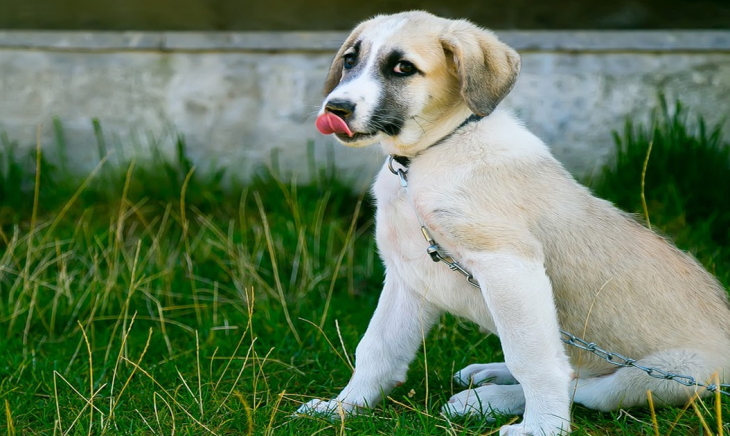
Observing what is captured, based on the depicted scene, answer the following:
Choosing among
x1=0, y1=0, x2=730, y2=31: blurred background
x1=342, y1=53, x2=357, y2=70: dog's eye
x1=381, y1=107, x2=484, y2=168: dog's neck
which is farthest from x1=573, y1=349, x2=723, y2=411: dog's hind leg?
x1=0, y1=0, x2=730, y2=31: blurred background

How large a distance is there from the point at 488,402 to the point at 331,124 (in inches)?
53.1

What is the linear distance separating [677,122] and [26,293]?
14.9 ft

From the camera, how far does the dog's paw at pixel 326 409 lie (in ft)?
12.2

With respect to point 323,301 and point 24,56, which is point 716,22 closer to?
point 323,301

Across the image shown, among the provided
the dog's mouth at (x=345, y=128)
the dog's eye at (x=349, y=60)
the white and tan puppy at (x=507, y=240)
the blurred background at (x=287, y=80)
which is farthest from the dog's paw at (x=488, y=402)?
the blurred background at (x=287, y=80)

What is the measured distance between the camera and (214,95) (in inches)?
283

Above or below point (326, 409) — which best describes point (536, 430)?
above

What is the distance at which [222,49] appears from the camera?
7105 mm

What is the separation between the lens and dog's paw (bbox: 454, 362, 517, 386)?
4.07 meters

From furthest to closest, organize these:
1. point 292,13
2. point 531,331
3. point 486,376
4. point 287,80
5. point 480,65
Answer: point 292,13 → point 287,80 → point 486,376 → point 480,65 → point 531,331

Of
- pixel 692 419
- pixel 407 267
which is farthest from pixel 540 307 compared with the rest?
pixel 692 419

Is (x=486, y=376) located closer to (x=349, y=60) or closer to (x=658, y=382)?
(x=658, y=382)

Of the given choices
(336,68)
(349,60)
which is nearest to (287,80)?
(336,68)

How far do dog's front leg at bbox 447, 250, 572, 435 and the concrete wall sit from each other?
12.2 feet
